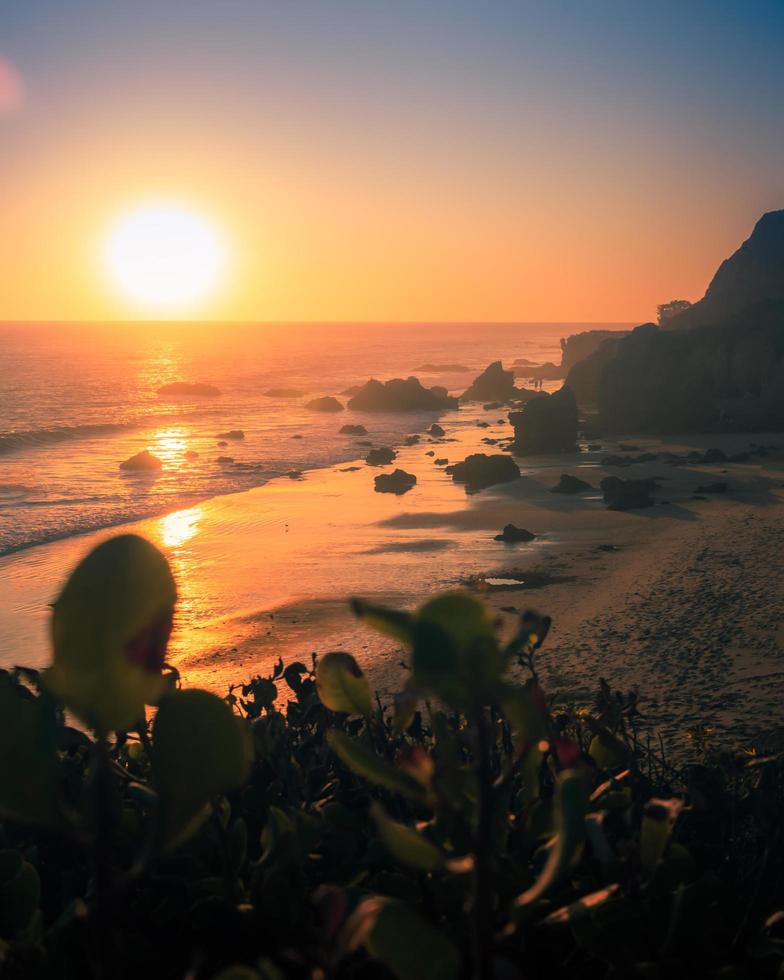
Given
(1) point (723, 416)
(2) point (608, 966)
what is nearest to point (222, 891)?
(2) point (608, 966)

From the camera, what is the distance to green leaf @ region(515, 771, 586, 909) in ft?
3.41

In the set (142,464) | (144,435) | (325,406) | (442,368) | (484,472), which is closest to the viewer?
(484,472)

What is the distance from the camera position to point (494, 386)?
58.1 m

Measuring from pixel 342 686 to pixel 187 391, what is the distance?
7259 cm

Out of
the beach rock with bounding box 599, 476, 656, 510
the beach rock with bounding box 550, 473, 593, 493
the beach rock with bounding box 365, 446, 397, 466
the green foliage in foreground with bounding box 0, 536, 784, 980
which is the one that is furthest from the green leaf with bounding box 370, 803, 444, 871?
the beach rock with bounding box 365, 446, 397, 466

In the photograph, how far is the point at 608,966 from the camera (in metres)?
1.47

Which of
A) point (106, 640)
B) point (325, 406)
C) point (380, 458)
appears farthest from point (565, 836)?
point (325, 406)

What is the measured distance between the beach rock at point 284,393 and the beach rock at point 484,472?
154 feet

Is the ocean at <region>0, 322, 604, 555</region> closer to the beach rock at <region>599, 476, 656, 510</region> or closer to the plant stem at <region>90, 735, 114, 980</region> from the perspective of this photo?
the beach rock at <region>599, 476, 656, 510</region>

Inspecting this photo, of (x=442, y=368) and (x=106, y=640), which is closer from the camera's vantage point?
(x=106, y=640)

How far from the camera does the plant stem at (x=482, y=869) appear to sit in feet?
3.41

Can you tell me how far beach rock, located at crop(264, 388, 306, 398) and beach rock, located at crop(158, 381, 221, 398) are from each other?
4017 mm

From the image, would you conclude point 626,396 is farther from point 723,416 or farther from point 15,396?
point 15,396

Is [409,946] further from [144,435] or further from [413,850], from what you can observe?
[144,435]
